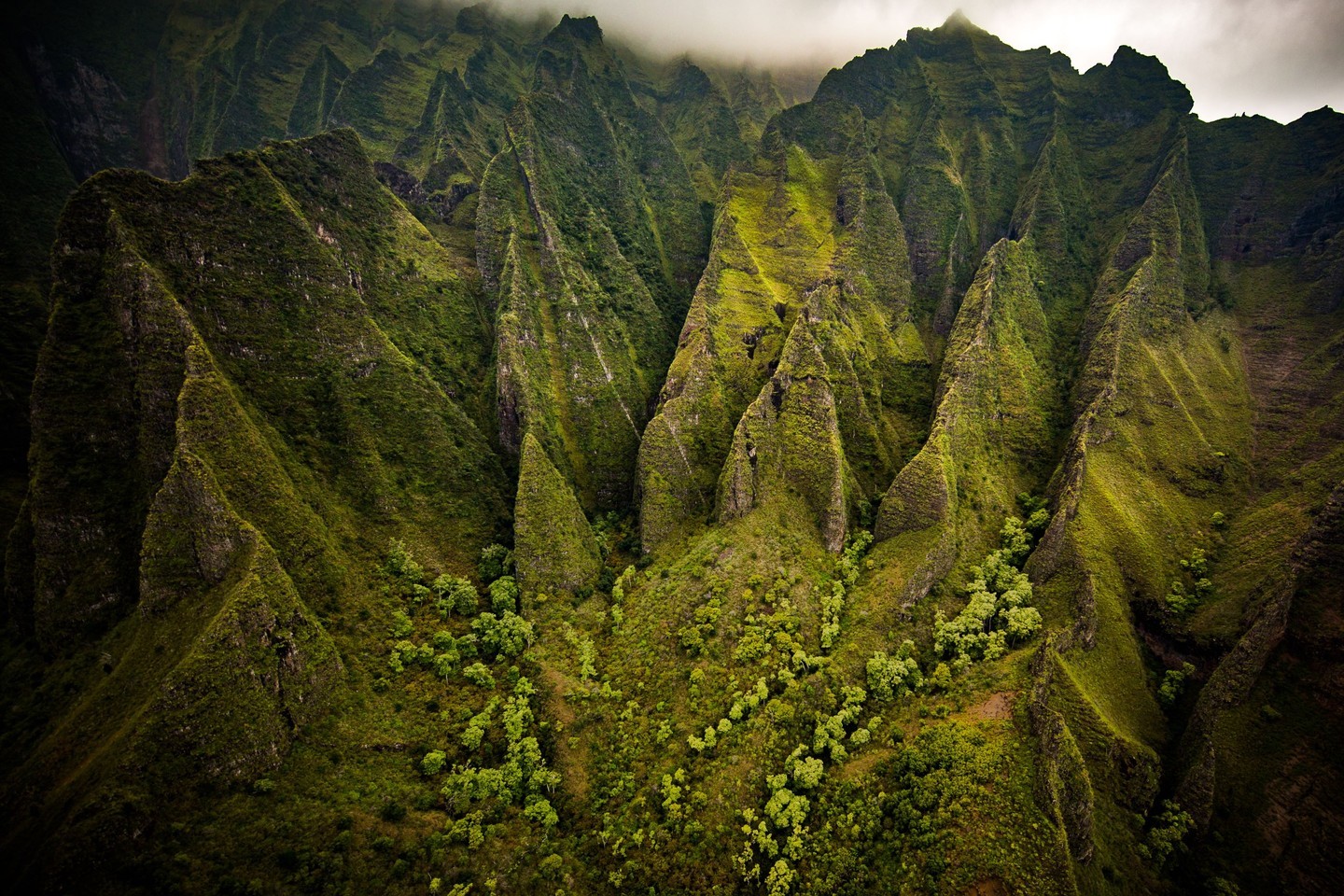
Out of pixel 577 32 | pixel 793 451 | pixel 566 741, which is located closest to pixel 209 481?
pixel 566 741

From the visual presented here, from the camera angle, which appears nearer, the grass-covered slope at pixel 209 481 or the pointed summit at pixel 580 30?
the grass-covered slope at pixel 209 481

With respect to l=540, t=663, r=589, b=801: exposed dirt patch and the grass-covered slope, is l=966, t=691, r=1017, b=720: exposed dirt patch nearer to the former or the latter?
l=540, t=663, r=589, b=801: exposed dirt patch

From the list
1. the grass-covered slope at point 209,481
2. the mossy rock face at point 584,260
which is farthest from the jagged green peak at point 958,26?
the grass-covered slope at point 209,481

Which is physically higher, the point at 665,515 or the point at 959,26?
the point at 959,26

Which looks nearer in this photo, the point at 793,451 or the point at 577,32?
the point at 793,451

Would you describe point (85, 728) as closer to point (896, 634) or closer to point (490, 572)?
point (490, 572)

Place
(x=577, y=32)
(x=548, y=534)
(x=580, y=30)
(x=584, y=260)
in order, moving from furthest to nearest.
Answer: (x=580, y=30)
(x=577, y=32)
(x=584, y=260)
(x=548, y=534)

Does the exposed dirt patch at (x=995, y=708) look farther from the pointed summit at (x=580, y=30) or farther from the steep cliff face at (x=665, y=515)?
the pointed summit at (x=580, y=30)

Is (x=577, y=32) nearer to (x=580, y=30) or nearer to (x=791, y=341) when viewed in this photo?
(x=580, y=30)

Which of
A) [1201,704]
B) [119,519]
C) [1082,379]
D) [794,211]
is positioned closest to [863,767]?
[1201,704]

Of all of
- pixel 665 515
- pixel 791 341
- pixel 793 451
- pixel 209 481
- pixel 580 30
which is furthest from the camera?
pixel 580 30
